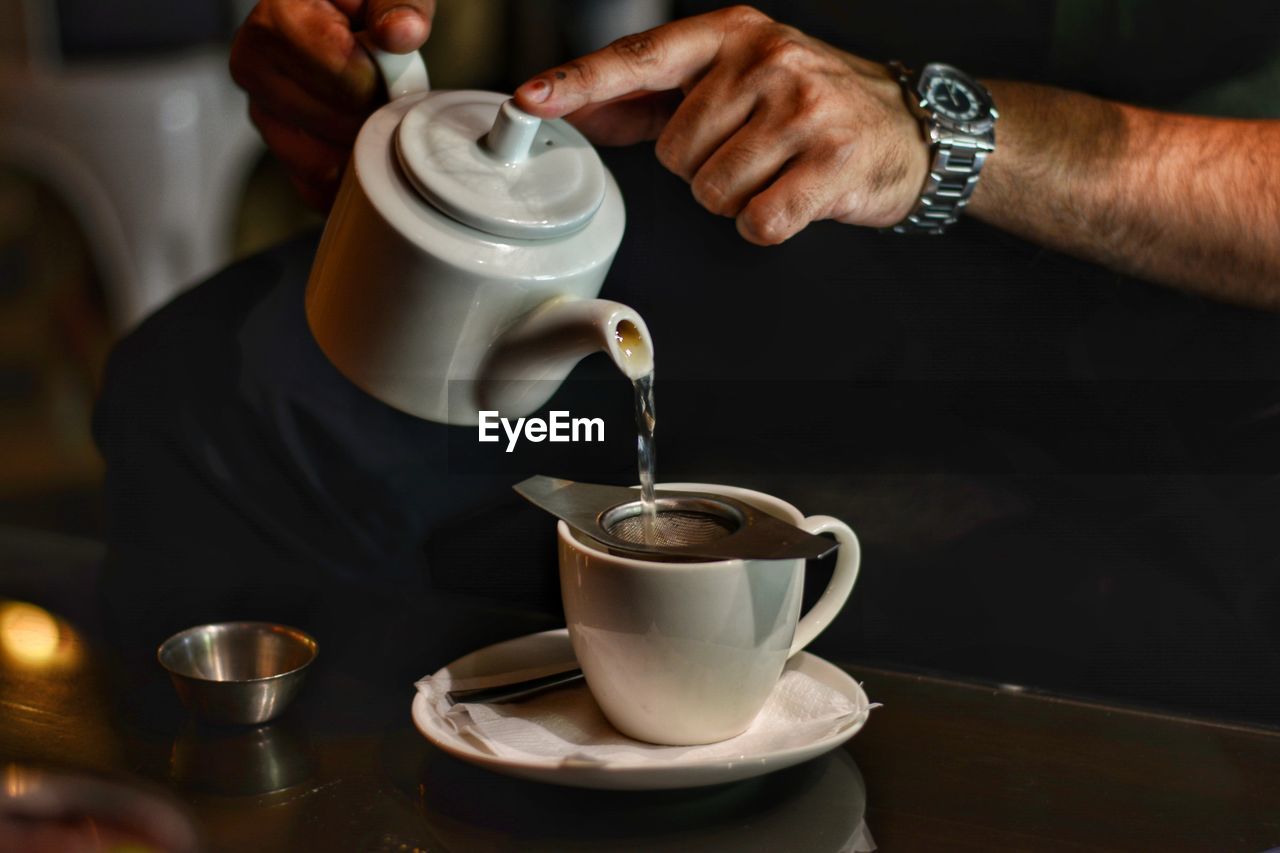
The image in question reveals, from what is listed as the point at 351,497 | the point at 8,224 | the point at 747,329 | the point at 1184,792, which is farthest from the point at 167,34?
the point at 1184,792

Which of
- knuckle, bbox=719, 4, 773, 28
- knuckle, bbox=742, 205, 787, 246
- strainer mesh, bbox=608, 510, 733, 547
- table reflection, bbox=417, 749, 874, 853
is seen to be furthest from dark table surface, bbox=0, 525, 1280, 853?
knuckle, bbox=719, 4, 773, 28

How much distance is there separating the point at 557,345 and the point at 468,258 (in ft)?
0.19

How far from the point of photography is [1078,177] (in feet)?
2.36

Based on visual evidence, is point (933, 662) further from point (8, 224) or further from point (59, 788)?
point (8, 224)

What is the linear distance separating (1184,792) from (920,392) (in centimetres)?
30

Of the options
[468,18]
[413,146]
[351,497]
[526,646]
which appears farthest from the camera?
[351,497]

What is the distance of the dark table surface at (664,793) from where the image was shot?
20.6 inches

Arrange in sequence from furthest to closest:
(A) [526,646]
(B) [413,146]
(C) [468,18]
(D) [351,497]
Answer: (D) [351,497] < (C) [468,18] < (A) [526,646] < (B) [413,146]

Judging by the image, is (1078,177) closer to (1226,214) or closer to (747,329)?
(1226,214)

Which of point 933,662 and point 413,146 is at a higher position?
point 413,146

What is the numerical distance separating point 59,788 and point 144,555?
315 millimetres

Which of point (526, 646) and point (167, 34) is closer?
point (526, 646)

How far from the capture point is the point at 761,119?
0.63 m

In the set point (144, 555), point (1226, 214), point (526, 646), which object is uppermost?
point (1226, 214)
